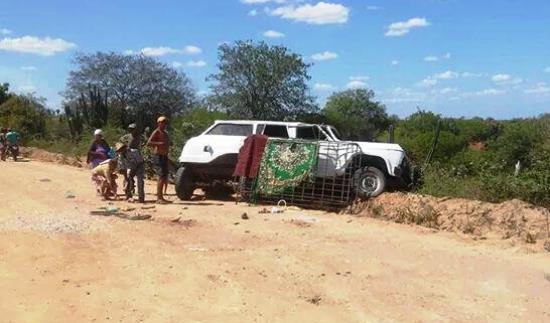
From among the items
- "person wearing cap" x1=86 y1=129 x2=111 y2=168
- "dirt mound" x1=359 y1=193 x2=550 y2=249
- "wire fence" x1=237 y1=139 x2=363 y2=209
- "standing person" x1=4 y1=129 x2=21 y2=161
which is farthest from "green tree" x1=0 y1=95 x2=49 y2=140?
"dirt mound" x1=359 y1=193 x2=550 y2=249

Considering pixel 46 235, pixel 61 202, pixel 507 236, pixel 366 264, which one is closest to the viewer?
pixel 366 264

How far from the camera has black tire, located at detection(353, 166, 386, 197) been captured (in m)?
11.8

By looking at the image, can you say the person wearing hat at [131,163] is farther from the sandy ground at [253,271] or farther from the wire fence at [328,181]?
the wire fence at [328,181]

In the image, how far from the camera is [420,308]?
625 cm

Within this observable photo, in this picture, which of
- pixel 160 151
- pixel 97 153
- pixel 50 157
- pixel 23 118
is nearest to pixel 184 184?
pixel 160 151

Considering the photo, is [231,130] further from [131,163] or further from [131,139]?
[131,163]

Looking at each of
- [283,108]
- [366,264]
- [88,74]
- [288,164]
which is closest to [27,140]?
[283,108]

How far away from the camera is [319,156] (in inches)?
478

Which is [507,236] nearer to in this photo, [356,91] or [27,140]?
[27,140]

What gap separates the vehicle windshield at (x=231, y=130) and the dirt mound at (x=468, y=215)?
2.81m

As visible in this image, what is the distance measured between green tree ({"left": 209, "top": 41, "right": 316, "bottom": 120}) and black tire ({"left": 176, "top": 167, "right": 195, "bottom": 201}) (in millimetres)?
25380

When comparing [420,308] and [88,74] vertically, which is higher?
[88,74]

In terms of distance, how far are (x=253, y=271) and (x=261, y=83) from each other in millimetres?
32225

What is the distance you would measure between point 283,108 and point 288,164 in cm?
2782
